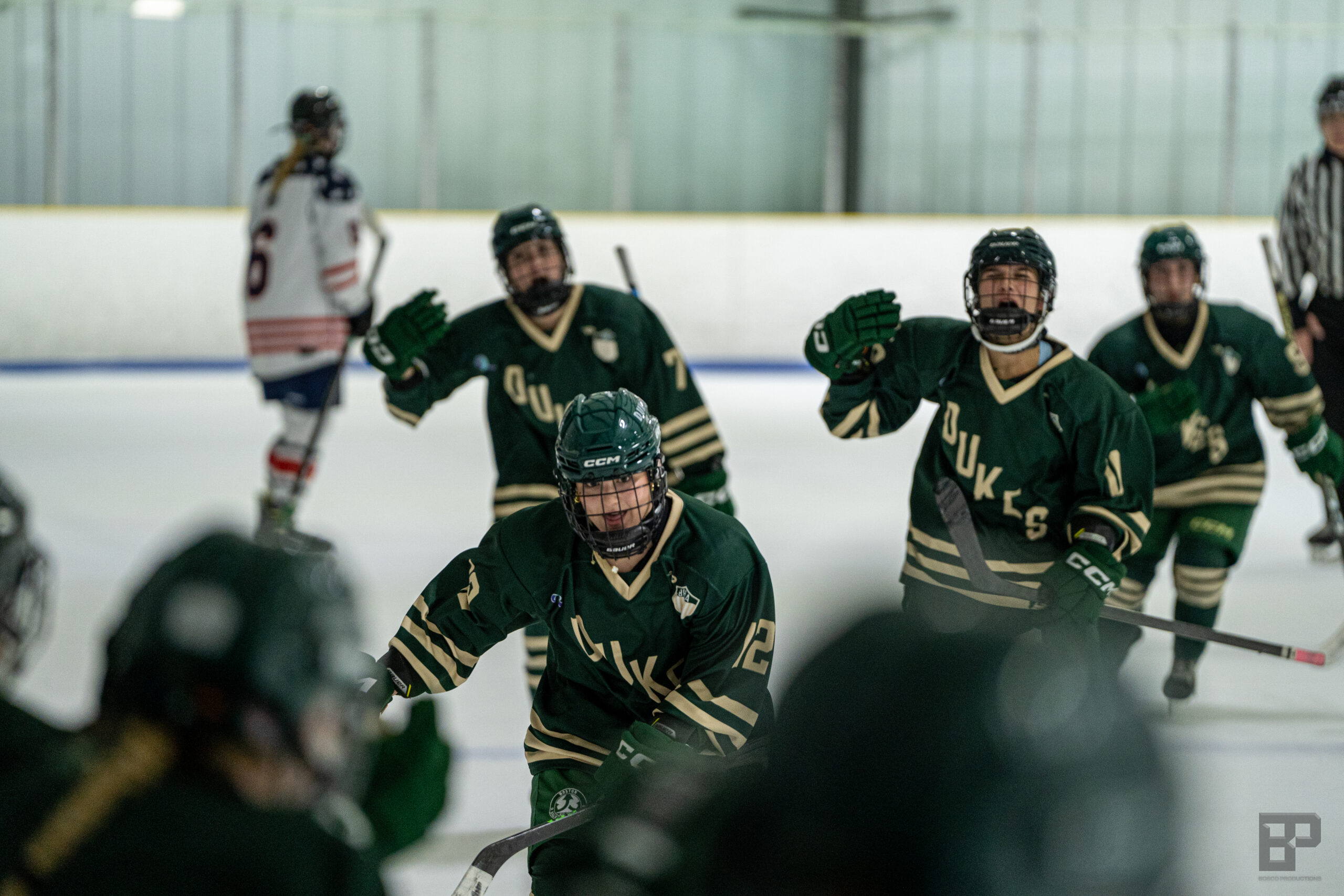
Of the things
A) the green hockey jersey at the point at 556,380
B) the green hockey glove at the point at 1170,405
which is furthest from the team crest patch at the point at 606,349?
the green hockey glove at the point at 1170,405

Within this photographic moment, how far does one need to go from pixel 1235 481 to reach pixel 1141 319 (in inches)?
16.3

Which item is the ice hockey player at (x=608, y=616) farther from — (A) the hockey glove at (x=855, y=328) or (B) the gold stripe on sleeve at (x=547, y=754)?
(A) the hockey glove at (x=855, y=328)

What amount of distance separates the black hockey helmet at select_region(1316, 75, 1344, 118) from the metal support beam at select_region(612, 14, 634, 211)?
629 cm

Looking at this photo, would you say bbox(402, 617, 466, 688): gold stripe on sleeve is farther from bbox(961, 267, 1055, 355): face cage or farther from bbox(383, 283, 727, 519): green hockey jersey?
bbox(961, 267, 1055, 355): face cage

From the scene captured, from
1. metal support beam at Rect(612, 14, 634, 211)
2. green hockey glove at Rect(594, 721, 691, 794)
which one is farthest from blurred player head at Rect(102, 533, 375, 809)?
metal support beam at Rect(612, 14, 634, 211)

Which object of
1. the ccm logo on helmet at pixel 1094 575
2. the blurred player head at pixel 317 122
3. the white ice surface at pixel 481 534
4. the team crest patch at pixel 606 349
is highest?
the blurred player head at pixel 317 122

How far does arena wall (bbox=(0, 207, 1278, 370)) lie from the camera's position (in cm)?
838

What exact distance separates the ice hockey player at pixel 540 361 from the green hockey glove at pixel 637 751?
1126 mm

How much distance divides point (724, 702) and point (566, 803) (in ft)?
0.99

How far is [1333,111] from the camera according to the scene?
409 cm

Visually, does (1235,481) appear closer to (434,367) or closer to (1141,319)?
(1141,319)

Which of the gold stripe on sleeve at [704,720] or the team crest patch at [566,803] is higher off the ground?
the gold stripe on sleeve at [704,720]

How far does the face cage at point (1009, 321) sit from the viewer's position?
2.39 m

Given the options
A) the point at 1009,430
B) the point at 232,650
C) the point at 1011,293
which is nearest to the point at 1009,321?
the point at 1011,293
